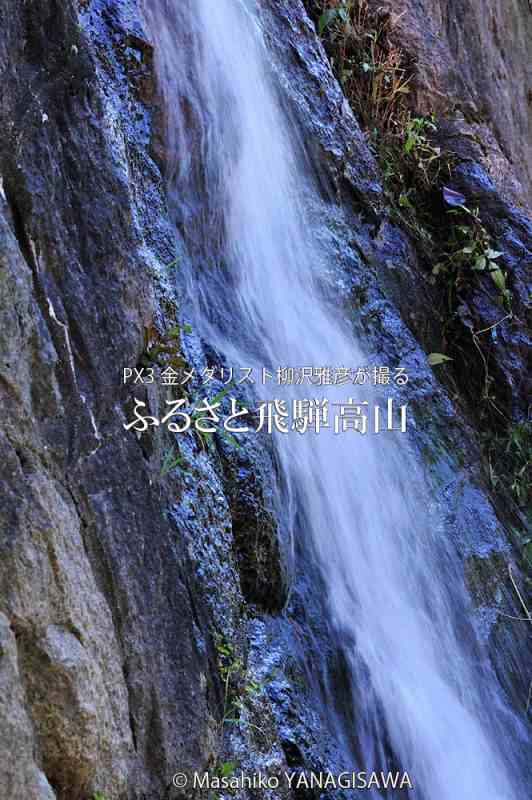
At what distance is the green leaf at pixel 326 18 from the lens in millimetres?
5488

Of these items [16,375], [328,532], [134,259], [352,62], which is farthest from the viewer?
[352,62]

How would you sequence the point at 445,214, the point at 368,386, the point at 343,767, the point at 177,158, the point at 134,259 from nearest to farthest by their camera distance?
the point at 134,259 → the point at 343,767 → the point at 177,158 → the point at 368,386 → the point at 445,214

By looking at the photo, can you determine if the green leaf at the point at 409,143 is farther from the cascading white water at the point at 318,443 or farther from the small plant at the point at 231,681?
the small plant at the point at 231,681

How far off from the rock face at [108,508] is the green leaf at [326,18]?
6.72 feet

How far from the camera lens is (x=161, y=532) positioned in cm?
238

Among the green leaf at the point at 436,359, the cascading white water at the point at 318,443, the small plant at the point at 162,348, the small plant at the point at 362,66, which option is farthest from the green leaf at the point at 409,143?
the small plant at the point at 162,348

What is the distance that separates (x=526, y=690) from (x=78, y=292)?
2482 mm

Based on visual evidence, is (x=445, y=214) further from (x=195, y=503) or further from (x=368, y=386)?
(x=195, y=503)

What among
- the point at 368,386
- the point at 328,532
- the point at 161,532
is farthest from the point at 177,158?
the point at 161,532

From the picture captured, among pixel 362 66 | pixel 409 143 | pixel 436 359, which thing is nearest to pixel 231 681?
pixel 436 359

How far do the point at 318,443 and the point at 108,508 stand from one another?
1.51 metres

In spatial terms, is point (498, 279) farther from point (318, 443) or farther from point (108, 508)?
point (108, 508)

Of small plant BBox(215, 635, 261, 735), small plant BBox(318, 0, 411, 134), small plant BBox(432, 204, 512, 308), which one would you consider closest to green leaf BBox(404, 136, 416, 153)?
small plant BBox(318, 0, 411, 134)

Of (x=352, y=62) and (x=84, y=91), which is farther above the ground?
(x=352, y=62)
